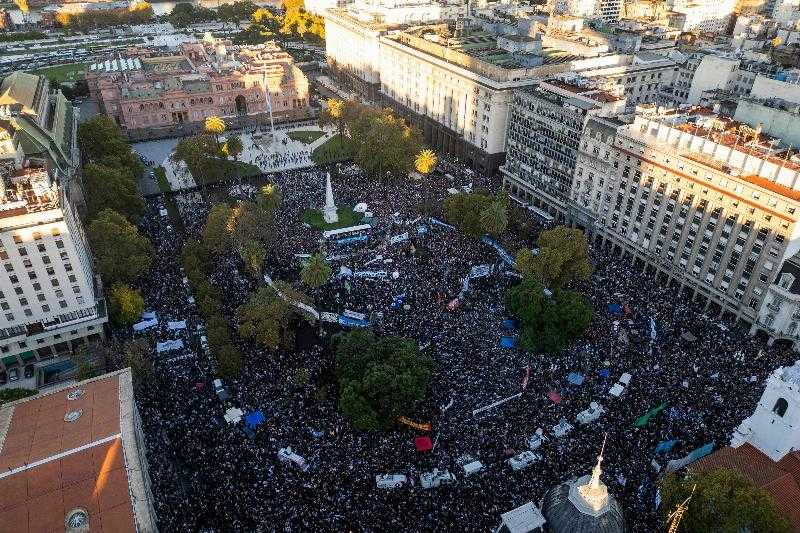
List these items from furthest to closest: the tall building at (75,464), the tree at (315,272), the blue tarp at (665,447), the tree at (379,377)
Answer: the tree at (315,272)
the tree at (379,377)
the blue tarp at (665,447)
the tall building at (75,464)

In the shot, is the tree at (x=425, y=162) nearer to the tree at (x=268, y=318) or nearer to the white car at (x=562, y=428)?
A: the tree at (x=268, y=318)

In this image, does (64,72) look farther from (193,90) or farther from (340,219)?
(340,219)

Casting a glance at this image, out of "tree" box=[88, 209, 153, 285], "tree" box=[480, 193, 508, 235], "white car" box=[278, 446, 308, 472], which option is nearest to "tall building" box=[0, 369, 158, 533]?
"white car" box=[278, 446, 308, 472]

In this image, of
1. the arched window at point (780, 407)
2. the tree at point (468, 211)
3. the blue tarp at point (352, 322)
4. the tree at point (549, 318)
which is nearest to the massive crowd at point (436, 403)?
the blue tarp at point (352, 322)

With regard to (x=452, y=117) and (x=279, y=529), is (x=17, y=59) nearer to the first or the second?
(x=452, y=117)

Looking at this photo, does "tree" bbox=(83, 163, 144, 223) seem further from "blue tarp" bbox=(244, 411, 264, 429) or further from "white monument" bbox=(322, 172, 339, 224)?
"blue tarp" bbox=(244, 411, 264, 429)

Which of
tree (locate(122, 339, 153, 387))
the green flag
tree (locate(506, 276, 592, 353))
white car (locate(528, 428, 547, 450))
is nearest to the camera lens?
white car (locate(528, 428, 547, 450))

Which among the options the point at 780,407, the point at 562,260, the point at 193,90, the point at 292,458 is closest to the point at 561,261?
the point at 562,260

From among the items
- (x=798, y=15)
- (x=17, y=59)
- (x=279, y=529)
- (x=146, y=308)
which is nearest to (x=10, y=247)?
(x=146, y=308)
